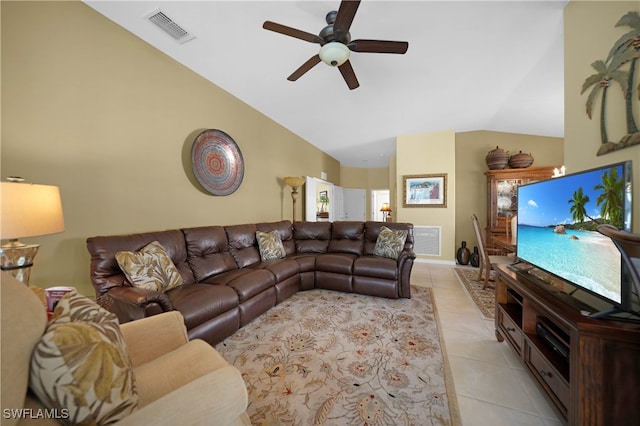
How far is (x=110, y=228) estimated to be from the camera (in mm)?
2078

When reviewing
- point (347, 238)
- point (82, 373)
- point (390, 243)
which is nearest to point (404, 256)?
point (390, 243)

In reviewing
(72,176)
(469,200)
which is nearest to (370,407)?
(72,176)

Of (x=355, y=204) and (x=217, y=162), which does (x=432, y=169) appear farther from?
(x=217, y=162)

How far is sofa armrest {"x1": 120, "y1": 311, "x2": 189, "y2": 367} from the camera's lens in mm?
1117

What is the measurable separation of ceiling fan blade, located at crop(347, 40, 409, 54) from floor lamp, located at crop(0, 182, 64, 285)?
7.74ft

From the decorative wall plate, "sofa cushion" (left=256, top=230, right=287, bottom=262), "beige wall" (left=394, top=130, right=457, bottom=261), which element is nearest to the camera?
the decorative wall plate

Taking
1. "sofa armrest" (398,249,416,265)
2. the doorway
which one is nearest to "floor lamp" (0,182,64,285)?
"sofa armrest" (398,249,416,265)

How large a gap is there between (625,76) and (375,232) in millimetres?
2719

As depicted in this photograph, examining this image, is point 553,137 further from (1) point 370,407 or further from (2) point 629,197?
(1) point 370,407

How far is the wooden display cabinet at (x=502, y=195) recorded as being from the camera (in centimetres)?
429

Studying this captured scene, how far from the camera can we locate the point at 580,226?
1.27m

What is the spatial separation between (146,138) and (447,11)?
Answer: 3.09 meters

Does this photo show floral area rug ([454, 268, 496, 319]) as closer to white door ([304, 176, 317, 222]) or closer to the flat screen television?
the flat screen television

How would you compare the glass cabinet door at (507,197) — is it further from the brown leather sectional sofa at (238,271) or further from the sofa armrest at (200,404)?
the sofa armrest at (200,404)
